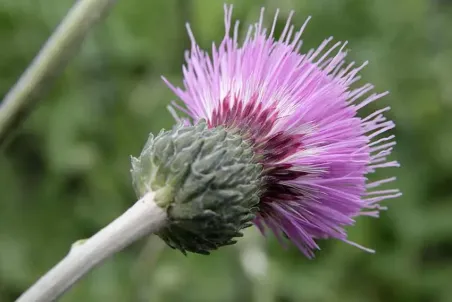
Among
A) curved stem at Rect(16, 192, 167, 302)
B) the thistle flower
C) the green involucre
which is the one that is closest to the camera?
curved stem at Rect(16, 192, 167, 302)

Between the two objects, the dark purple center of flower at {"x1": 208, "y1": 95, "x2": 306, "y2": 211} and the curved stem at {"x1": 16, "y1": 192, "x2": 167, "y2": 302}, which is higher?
the curved stem at {"x1": 16, "y1": 192, "x2": 167, "y2": 302}

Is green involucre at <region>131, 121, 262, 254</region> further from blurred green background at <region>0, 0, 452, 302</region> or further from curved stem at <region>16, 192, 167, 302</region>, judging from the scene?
blurred green background at <region>0, 0, 452, 302</region>

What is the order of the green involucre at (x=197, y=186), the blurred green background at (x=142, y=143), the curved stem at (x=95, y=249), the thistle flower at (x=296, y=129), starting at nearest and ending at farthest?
the curved stem at (x=95, y=249), the green involucre at (x=197, y=186), the thistle flower at (x=296, y=129), the blurred green background at (x=142, y=143)

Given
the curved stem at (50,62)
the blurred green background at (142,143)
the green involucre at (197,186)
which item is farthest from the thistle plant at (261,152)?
the blurred green background at (142,143)

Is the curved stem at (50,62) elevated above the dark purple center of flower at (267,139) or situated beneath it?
elevated above

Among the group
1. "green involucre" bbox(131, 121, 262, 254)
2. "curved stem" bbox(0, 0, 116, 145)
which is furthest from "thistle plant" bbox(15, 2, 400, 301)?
"curved stem" bbox(0, 0, 116, 145)

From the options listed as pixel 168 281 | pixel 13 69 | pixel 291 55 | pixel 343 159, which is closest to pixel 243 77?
pixel 291 55

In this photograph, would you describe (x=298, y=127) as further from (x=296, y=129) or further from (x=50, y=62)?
(x=50, y=62)

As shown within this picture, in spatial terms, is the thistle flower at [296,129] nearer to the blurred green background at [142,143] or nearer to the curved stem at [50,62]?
the curved stem at [50,62]
